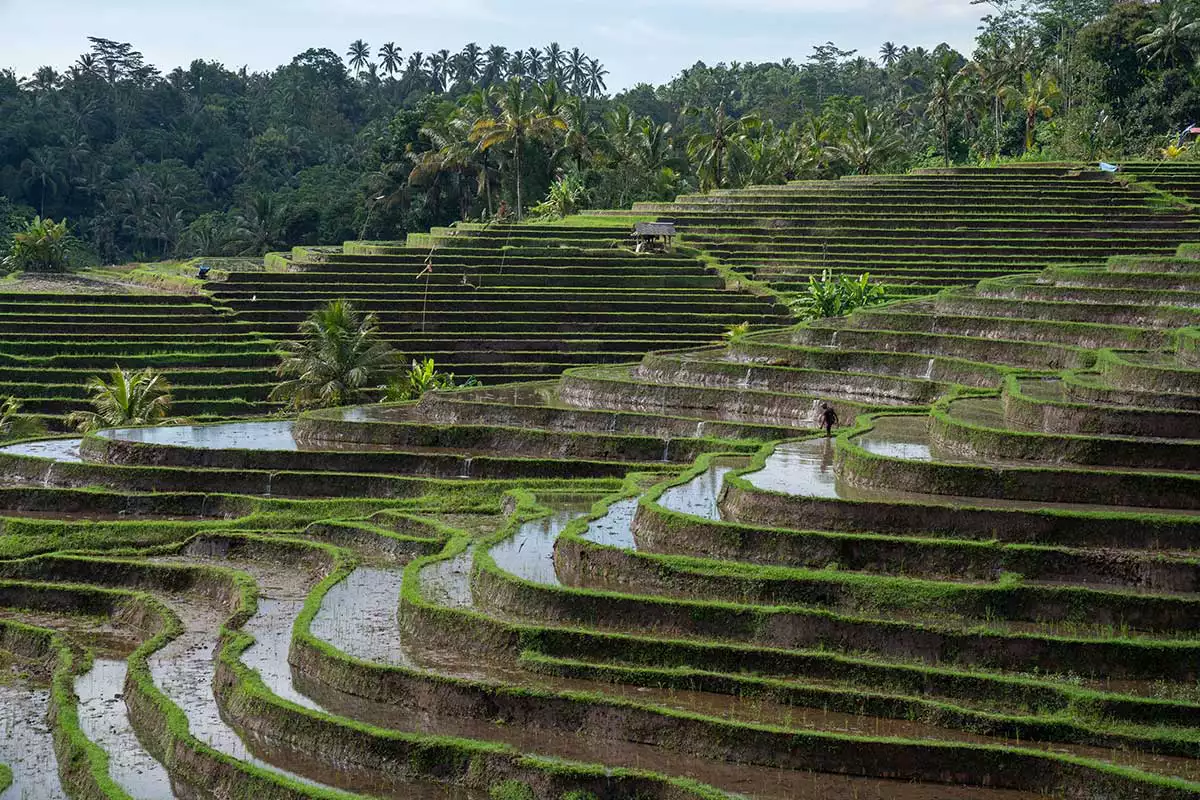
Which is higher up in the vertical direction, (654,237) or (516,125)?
(516,125)

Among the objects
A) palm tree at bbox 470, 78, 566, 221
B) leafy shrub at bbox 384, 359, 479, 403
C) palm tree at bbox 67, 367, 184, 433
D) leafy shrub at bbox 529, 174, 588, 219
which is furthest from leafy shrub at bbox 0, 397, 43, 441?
leafy shrub at bbox 529, 174, 588, 219

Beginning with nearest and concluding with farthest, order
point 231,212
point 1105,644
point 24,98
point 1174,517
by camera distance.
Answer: point 1105,644 < point 1174,517 < point 231,212 < point 24,98

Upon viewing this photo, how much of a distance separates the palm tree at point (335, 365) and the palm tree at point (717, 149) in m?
23.5

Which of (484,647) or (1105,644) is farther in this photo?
(484,647)

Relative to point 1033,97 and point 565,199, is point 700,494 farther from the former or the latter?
point 1033,97

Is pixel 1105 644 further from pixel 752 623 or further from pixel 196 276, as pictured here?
pixel 196 276

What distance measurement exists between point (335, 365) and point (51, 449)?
19.8ft

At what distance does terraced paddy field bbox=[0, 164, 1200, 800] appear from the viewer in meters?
Result: 11.6

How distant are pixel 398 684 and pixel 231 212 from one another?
54.1m

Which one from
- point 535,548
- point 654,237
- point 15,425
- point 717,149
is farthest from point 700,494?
point 717,149

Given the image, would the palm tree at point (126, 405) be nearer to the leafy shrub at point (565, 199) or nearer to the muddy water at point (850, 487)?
the muddy water at point (850, 487)

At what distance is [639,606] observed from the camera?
13.9 meters

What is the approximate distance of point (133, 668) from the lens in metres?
14.1

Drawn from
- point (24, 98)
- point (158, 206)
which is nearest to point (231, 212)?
point (158, 206)
